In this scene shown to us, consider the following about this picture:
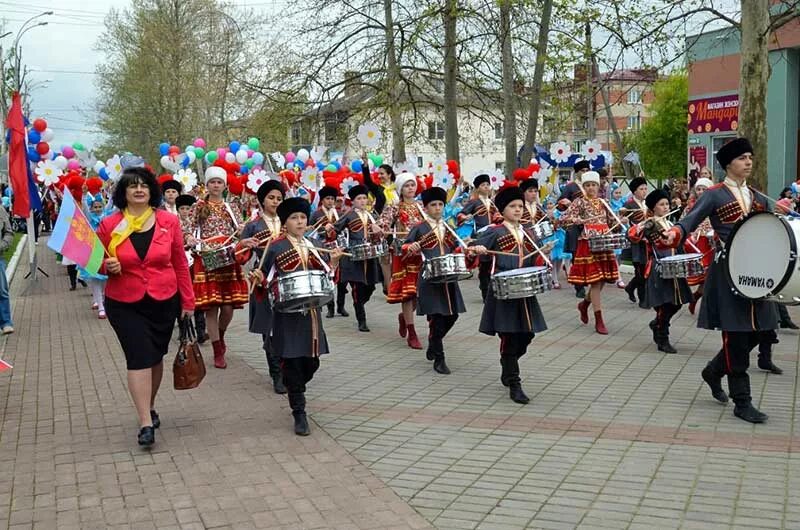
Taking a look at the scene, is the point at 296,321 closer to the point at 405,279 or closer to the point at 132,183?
the point at 132,183

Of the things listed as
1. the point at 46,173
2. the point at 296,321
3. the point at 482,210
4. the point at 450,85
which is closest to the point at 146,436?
the point at 296,321

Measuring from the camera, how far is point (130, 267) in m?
6.28

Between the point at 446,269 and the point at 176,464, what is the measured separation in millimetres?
3581

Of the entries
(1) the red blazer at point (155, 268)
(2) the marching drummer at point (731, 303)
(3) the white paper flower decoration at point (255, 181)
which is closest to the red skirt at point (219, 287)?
(3) the white paper flower decoration at point (255, 181)

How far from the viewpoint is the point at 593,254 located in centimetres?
Answer: 1105

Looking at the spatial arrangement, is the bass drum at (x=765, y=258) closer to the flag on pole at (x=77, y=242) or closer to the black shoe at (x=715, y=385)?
the black shoe at (x=715, y=385)

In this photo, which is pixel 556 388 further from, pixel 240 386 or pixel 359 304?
pixel 359 304

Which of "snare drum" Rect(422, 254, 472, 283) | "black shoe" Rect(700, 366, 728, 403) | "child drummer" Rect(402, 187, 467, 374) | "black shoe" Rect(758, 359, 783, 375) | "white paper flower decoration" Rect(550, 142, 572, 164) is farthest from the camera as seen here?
"white paper flower decoration" Rect(550, 142, 572, 164)

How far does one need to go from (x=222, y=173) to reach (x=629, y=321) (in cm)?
557

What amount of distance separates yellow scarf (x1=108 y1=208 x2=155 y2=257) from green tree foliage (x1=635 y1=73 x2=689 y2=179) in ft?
190

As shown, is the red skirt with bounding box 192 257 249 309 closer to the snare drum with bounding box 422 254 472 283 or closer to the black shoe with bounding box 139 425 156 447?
the snare drum with bounding box 422 254 472 283

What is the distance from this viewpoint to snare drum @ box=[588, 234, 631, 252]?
35.6ft

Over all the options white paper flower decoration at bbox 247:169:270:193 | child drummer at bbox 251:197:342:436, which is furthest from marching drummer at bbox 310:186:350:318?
child drummer at bbox 251:197:342:436

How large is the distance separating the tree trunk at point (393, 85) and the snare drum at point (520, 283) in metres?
17.5
